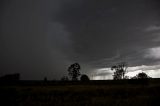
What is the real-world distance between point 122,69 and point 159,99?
118 m

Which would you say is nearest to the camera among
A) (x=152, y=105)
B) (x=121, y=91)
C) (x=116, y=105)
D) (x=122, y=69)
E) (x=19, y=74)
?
(x=152, y=105)

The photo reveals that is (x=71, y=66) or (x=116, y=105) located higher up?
(x=71, y=66)

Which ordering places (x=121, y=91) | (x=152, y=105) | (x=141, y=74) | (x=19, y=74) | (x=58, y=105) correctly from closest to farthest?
(x=152, y=105) < (x=58, y=105) < (x=121, y=91) < (x=19, y=74) < (x=141, y=74)

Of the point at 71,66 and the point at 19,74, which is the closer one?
the point at 19,74

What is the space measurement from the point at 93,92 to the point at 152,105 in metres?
21.8

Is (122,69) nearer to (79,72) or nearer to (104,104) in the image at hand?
(79,72)

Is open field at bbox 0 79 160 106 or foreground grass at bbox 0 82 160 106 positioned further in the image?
open field at bbox 0 79 160 106

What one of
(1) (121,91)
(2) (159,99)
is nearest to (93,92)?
(1) (121,91)

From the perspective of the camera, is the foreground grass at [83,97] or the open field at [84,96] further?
the open field at [84,96]

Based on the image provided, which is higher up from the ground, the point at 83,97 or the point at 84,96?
the point at 84,96

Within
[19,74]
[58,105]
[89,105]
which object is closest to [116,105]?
[89,105]

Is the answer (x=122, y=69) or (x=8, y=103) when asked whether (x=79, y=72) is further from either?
(x=8, y=103)

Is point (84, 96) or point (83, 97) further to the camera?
point (84, 96)

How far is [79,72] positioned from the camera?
140m
